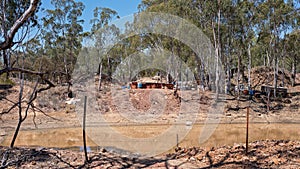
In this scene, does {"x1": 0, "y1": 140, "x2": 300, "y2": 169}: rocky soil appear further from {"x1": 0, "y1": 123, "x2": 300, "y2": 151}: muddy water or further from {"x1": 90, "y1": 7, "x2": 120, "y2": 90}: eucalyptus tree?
{"x1": 90, "y1": 7, "x2": 120, "y2": 90}: eucalyptus tree

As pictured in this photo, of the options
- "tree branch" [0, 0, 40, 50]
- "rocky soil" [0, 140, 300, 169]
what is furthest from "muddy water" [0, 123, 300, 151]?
"tree branch" [0, 0, 40, 50]

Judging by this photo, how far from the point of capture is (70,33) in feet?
64.2

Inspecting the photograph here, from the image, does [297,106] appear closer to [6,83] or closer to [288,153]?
[288,153]

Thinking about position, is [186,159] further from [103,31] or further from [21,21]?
[103,31]

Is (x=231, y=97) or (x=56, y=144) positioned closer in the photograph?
(x=56, y=144)

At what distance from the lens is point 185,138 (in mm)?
8352

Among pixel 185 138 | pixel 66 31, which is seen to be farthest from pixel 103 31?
pixel 185 138

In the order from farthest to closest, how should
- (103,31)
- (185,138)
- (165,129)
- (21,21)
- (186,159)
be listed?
(103,31) → (165,129) → (185,138) → (186,159) → (21,21)

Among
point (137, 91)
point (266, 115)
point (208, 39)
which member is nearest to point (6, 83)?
point (137, 91)

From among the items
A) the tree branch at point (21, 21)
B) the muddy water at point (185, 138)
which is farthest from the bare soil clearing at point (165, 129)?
the tree branch at point (21, 21)

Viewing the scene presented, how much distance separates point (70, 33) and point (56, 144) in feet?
42.0

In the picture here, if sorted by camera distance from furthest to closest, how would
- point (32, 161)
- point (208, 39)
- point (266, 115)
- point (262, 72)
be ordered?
point (262, 72) < point (208, 39) < point (266, 115) < point (32, 161)

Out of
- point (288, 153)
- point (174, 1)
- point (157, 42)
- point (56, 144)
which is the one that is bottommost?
point (56, 144)

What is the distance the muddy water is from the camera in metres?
7.98
